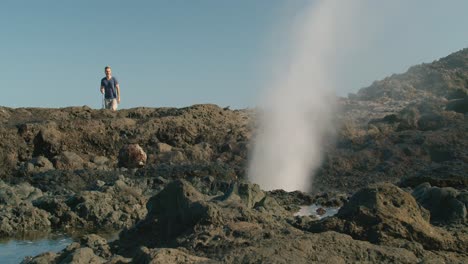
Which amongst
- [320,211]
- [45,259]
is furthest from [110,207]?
[45,259]

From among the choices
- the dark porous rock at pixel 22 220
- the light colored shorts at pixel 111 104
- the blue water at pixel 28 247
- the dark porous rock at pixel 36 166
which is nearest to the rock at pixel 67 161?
the dark porous rock at pixel 36 166

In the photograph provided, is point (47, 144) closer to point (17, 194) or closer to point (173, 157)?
point (173, 157)

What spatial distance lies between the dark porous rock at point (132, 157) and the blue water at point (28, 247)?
25.4 ft

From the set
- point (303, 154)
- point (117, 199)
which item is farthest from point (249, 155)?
point (117, 199)

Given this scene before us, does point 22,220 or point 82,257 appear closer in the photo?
point 82,257

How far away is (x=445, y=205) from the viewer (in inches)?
296

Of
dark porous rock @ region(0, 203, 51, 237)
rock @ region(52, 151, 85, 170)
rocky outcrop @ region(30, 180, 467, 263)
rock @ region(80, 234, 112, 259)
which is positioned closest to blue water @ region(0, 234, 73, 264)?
dark porous rock @ region(0, 203, 51, 237)

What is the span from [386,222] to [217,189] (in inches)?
Result: 297

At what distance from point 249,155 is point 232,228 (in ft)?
39.9

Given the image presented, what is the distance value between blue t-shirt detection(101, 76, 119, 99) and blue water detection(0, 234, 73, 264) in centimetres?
888

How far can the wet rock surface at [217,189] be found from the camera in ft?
17.8

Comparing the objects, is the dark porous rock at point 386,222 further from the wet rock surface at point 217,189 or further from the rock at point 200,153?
the rock at point 200,153

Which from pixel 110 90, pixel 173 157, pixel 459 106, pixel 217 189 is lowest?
pixel 217 189

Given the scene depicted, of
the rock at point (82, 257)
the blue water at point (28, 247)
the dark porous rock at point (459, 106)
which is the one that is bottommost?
the blue water at point (28, 247)
